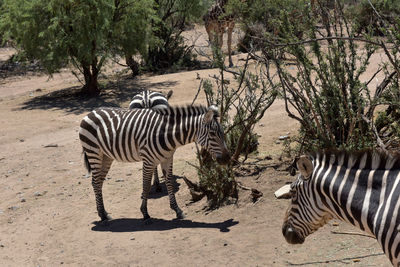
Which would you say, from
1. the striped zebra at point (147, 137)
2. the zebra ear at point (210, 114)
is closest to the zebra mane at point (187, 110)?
the striped zebra at point (147, 137)

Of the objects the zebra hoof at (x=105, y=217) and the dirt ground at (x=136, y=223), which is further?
the zebra hoof at (x=105, y=217)

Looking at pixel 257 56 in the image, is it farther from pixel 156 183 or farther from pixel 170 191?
pixel 156 183

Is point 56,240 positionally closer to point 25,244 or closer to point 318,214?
point 25,244

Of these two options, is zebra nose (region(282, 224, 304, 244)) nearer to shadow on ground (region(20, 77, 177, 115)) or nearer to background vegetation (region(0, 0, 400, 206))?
background vegetation (region(0, 0, 400, 206))

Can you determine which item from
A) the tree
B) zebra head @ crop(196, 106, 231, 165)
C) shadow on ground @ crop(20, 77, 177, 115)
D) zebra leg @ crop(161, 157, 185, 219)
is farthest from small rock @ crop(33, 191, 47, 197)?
the tree

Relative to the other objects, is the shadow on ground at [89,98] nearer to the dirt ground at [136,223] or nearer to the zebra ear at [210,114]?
the dirt ground at [136,223]

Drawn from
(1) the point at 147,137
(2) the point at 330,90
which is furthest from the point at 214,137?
(2) the point at 330,90

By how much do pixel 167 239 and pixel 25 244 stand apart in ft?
6.20

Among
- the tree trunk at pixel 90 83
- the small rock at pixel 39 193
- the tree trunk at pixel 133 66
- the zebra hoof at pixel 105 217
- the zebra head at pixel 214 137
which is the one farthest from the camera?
the tree trunk at pixel 133 66

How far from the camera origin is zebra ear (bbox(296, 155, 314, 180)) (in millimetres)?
3678

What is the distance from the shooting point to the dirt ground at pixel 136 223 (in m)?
5.56

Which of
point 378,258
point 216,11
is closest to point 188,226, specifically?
point 378,258

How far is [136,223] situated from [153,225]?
11.8 inches

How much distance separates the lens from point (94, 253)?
250 inches
